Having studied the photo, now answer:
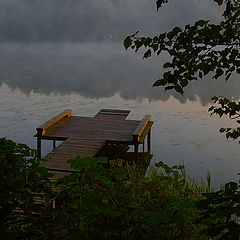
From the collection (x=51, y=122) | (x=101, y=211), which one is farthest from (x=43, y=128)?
(x=101, y=211)

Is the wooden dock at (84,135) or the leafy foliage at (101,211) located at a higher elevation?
the leafy foliage at (101,211)

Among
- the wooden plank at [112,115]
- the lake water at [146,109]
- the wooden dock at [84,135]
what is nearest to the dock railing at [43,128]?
the wooden dock at [84,135]

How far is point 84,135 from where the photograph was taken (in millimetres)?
10258

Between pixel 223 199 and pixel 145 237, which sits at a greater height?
pixel 223 199

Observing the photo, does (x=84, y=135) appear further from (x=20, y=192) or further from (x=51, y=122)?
(x=20, y=192)

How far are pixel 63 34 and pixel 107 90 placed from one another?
131312mm

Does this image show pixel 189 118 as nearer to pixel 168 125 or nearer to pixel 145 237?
pixel 168 125

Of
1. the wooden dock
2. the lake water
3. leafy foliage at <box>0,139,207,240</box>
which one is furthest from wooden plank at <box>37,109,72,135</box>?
leafy foliage at <box>0,139,207,240</box>

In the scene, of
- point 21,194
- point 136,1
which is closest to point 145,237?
point 21,194

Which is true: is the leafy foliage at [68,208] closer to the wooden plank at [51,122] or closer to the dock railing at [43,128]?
the dock railing at [43,128]

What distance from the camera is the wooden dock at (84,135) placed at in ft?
27.8

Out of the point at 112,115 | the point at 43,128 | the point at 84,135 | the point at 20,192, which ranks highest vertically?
the point at 20,192

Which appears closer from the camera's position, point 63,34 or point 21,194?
point 21,194

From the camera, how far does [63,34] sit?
151 m
